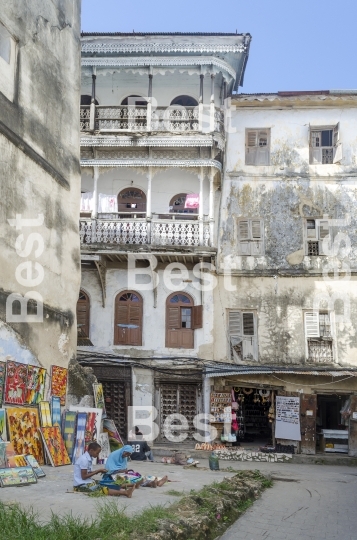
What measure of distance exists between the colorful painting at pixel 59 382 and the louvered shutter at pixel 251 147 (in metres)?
11.4

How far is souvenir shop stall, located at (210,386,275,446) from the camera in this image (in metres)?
19.8

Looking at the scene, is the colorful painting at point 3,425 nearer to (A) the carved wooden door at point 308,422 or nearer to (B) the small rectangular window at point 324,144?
(A) the carved wooden door at point 308,422

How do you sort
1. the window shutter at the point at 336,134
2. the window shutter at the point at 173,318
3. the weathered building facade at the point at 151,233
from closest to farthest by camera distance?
the weathered building facade at the point at 151,233
the window shutter at the point at 173,318
the window shutter at the point at 336,134

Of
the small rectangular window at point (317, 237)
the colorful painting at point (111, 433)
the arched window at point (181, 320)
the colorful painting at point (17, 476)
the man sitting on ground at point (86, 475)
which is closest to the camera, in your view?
the man sitting on ground at point (86, 475)

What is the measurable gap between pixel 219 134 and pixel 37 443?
40.0 ft

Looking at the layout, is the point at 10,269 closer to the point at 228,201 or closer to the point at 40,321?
the point at 40,321

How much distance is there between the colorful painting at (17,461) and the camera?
11.2 m

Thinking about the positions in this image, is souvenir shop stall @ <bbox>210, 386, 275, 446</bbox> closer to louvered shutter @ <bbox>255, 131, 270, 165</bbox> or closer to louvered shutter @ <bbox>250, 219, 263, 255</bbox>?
louvered shutter @ <bbox>250, 219, 263, 255</bbox>

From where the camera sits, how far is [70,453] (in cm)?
1397

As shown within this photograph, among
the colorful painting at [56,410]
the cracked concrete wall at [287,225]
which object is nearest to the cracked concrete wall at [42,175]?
the colorful painting at [56,410]

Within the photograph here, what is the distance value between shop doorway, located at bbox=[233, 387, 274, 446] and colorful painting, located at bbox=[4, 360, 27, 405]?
969cm

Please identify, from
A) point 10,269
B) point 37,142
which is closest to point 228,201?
point 37,142

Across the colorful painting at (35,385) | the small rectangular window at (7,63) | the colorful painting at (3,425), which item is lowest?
the colorful painting at (3,425)

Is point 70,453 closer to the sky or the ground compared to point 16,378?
closer to the ground
